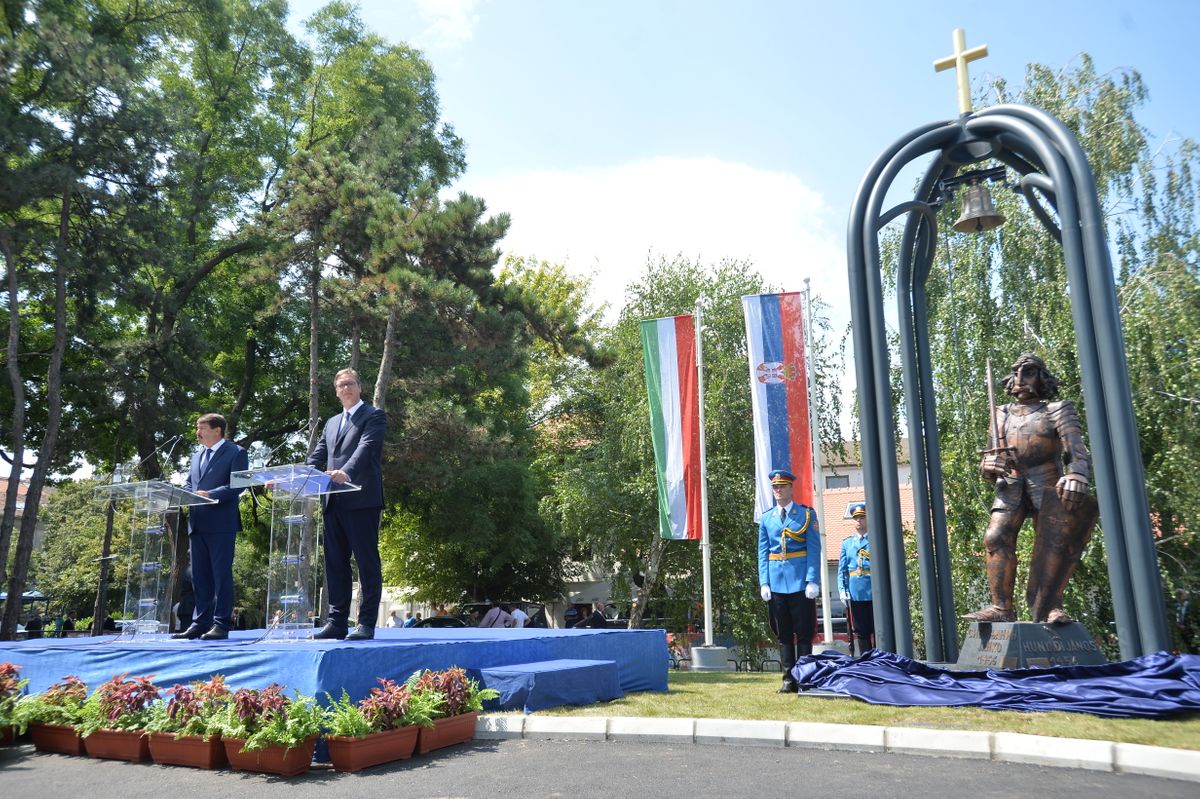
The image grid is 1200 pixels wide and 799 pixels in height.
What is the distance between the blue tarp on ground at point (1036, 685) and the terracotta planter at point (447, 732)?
118 inches

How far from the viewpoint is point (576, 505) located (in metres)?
23.6

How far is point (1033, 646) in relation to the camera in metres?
7.11

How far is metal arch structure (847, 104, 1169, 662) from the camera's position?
22.0 feet

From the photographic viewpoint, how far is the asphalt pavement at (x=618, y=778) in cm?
434

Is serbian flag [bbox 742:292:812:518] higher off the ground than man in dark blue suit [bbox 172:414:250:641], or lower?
higher

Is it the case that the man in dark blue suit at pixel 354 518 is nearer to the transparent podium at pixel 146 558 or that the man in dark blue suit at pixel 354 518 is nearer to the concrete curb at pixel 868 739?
the concrete curb at pixel 868 739

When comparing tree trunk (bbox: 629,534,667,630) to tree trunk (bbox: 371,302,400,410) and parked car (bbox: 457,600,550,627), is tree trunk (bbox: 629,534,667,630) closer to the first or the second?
parked car (bbox: 457,600,550,627)

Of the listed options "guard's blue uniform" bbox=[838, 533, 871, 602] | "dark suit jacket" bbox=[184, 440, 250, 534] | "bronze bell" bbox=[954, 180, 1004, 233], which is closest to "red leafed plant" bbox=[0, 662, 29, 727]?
"dark suit jacket" bbox=[184, 440, 250, 534]

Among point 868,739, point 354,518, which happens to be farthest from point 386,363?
point 868,739

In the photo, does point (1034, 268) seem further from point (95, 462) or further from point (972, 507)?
point (95, 462)

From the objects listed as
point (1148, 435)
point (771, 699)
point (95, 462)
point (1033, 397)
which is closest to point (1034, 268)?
point (1148, 435)

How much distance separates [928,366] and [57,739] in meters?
8.50

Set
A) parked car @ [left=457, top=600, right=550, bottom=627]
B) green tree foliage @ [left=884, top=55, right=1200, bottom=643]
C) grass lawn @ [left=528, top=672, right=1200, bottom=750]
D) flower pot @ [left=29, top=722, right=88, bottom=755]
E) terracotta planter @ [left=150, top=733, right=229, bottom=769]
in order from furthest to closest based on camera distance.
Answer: parked car @ [left=457, top=600, right=550, bottom=627], green tree foliage @ [left=884, top=55, right=1200, bottom=643], flower pot @ [left=29, top=722, right=88, bottom=755], terracotta planter @ [left=150, top=733, right=229, bottom=769], grass lawn @ [left=528, top=672, right=1200, bottom=750]

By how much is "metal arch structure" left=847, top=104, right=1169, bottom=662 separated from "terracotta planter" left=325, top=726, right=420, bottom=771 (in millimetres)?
4509
